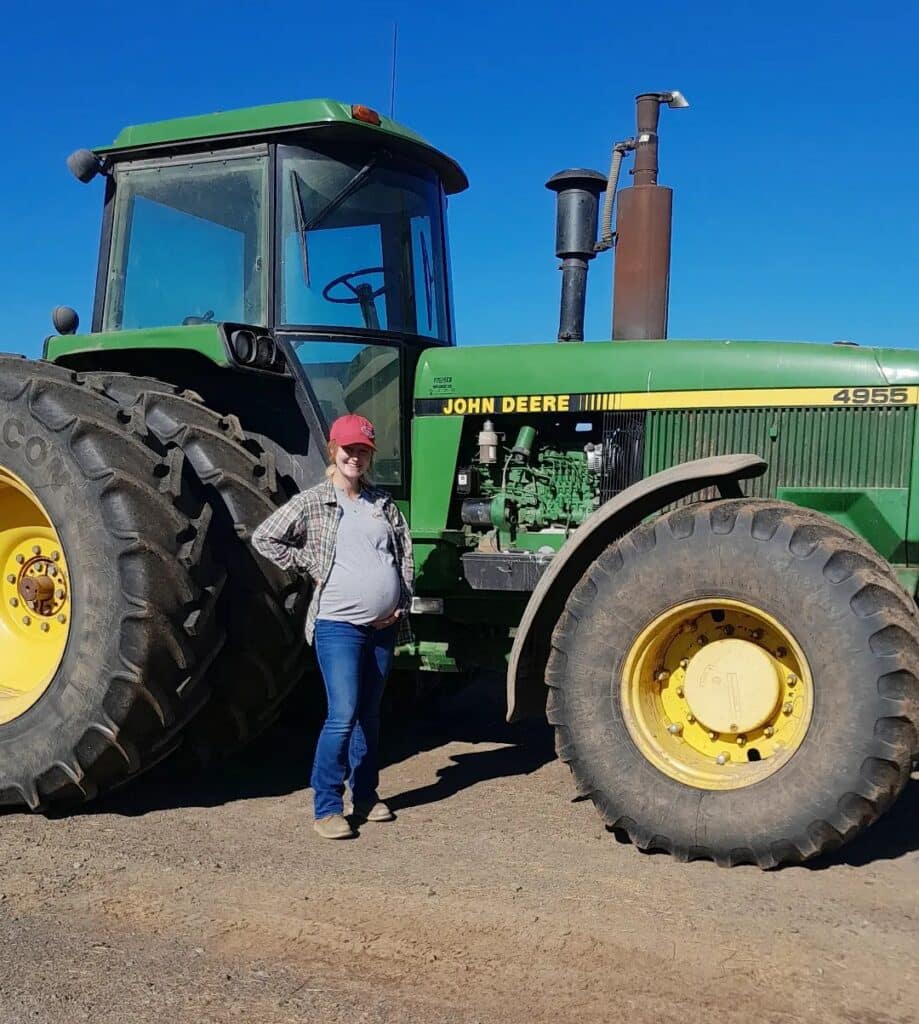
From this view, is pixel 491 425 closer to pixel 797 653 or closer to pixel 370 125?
pixel 370 125

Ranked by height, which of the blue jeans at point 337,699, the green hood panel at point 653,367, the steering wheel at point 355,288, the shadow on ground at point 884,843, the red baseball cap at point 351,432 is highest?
the steering wheel at point 355,288

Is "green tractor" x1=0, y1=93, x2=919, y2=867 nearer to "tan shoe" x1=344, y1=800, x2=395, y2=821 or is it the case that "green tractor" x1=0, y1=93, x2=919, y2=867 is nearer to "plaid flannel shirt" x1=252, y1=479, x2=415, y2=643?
→ "plaid flannel shirt" x1=252, y1=479, x2=415, y2=643

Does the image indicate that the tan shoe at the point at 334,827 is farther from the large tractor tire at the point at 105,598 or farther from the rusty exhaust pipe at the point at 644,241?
the rusty exhaust pipe at the point at 644,241

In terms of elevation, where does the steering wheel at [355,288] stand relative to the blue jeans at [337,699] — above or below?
above

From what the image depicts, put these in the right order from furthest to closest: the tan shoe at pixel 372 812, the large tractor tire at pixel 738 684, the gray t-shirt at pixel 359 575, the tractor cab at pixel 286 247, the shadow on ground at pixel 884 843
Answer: the tractor cab at pixel 286 247 → the tan shoe at pixel 372 812 → the gray t-shirt at pixel 359 575 → the shadow on ground at pixel 884 843 → the large tractor tire at pixel 738 684

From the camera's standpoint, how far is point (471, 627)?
16.2 feet

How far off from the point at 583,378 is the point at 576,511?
577mm

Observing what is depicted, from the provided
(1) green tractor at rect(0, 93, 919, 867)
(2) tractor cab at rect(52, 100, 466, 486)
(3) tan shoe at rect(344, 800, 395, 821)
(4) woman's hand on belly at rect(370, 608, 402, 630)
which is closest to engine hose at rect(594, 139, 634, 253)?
(1) green tractor at rect(0, 93, 919, 867)

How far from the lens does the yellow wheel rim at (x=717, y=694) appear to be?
372 centimetres

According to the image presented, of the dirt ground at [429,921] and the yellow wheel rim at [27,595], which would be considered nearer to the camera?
the dirt ground at [429,921]

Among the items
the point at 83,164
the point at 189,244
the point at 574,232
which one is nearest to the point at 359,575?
the point at 189,244

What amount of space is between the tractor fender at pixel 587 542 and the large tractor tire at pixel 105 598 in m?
1.16

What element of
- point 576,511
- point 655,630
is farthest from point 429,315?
point 655,630

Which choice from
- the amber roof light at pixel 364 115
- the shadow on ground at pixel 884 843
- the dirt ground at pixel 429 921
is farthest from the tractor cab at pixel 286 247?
the shadow on ground at pixel 884 843
